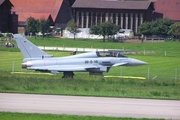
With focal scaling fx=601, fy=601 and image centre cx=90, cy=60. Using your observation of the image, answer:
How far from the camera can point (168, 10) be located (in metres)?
129

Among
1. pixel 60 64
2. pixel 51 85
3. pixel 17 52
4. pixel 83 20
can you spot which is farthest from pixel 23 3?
pixel 51 85

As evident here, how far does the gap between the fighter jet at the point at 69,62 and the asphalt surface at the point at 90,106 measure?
12374 millimetres

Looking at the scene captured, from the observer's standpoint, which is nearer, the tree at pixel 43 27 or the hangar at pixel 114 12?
the tree at pixel 43 27

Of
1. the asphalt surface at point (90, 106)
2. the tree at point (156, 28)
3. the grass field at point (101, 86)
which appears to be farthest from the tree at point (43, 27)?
the asphalt surface at point (90, 106)

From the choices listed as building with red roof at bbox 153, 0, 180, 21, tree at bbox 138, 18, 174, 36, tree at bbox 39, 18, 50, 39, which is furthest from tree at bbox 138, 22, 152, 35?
building with red roof at bbox 153, 0, 180, 21

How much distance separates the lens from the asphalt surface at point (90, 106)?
24.2 metres

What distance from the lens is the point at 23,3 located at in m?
126

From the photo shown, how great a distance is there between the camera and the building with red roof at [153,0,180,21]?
128 m

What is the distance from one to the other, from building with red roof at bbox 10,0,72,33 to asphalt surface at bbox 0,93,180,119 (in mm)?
92235

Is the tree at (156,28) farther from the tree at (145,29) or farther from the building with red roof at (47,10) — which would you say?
the building with red roof at (47,10)

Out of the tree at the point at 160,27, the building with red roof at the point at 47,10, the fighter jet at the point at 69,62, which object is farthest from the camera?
the building with red roof at the point at 47,10

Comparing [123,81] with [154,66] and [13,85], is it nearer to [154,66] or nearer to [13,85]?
[13,85]

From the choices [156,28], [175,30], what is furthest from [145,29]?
[175,30]

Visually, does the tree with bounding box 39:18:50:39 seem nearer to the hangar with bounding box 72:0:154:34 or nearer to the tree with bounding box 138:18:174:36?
the tree with bounding box 138:18:174:36
